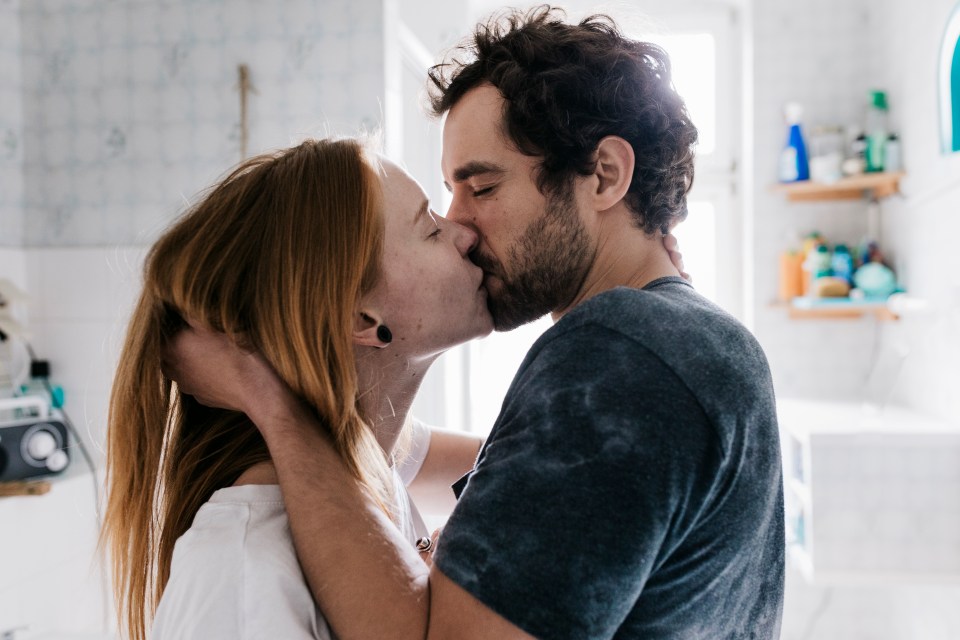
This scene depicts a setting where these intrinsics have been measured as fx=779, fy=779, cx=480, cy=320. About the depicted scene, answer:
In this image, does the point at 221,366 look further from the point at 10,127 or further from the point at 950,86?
the point at 950,86

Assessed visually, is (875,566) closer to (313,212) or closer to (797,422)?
(797,422)

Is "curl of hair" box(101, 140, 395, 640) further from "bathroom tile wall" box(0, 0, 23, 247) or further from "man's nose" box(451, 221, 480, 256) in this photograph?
"bathroom tile wall" box(0, 0, 23, 247)

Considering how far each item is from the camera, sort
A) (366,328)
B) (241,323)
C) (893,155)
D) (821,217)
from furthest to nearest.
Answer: (821,217) < (893,155) < (366,328) < (241,323)

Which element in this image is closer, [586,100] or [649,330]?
[649,330]

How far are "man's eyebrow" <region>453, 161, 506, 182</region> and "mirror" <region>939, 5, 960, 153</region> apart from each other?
156 centimetres

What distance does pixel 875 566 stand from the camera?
2070mm

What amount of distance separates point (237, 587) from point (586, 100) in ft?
2.36

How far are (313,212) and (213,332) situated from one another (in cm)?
17

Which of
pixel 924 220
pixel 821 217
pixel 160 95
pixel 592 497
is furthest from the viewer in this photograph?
pixel 821 217

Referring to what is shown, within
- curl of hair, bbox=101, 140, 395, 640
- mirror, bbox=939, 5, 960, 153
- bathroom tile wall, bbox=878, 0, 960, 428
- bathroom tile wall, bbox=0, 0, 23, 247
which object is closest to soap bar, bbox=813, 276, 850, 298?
bathroom tile wall, bbox=878, 0, 960, 428

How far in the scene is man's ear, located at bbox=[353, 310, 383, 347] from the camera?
3.11 feet

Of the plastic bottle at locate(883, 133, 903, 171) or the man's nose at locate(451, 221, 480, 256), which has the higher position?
the plastic bottle at locate(883, 133, 903, 171)

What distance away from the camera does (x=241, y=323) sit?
849 millimetres

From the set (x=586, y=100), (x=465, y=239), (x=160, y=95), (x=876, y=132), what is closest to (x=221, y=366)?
(x=465, y=239)
